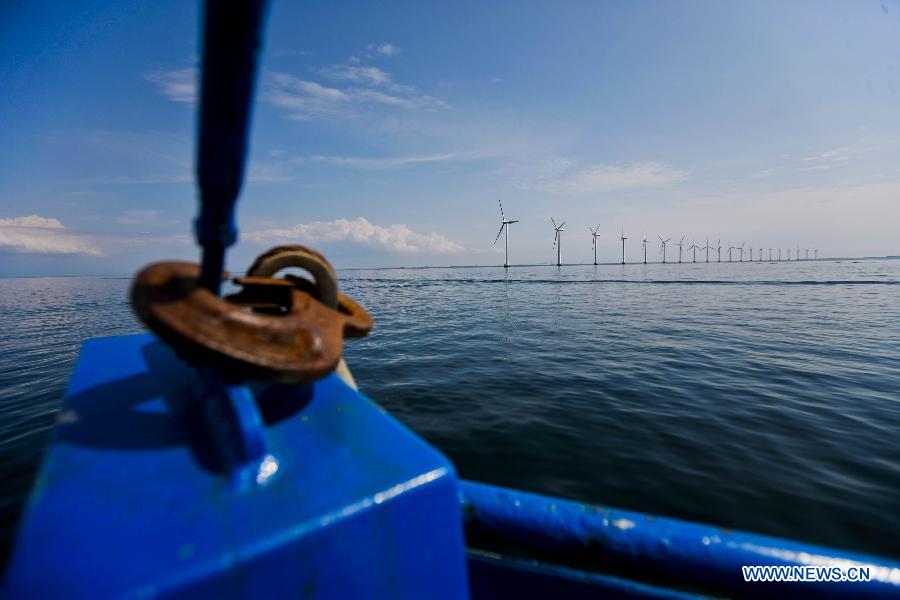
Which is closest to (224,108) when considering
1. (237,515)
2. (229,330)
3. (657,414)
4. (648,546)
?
(229,330)

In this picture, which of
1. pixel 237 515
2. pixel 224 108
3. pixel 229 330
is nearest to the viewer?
pixel 224 108

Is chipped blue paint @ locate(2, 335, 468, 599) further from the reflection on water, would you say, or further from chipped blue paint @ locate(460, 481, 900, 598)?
the reflection on water

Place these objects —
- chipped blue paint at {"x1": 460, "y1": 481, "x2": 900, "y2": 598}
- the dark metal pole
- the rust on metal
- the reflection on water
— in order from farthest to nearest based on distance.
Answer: the reflection on water, chipped blue paint at {"x1": 460, "y1": 481, "x2": 900, "y2": 598}, the rust on metal, the dark metal pole

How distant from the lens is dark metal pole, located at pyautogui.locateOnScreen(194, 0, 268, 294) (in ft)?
2.20

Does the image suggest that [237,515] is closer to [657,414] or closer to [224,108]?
[224,108]

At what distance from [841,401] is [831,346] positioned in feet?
20.3

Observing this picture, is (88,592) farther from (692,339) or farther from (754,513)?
(692,339)

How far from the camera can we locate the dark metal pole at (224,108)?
670 mm

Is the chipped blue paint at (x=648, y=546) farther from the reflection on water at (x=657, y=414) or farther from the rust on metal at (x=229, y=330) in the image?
the reflection on water at (x=657, y=414)

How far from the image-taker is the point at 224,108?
30.0 inches

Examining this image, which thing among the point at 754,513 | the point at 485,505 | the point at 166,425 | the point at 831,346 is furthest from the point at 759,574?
the point at 831,346

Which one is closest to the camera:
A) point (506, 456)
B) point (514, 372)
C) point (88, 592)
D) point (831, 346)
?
point (88, 592)

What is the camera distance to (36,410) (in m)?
6.86

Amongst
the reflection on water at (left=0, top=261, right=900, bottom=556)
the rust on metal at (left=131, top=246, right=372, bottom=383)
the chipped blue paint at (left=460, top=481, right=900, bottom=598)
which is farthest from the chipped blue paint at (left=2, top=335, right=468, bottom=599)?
the reflection on water at (left=0, top=261, right=900, bottom=556)
